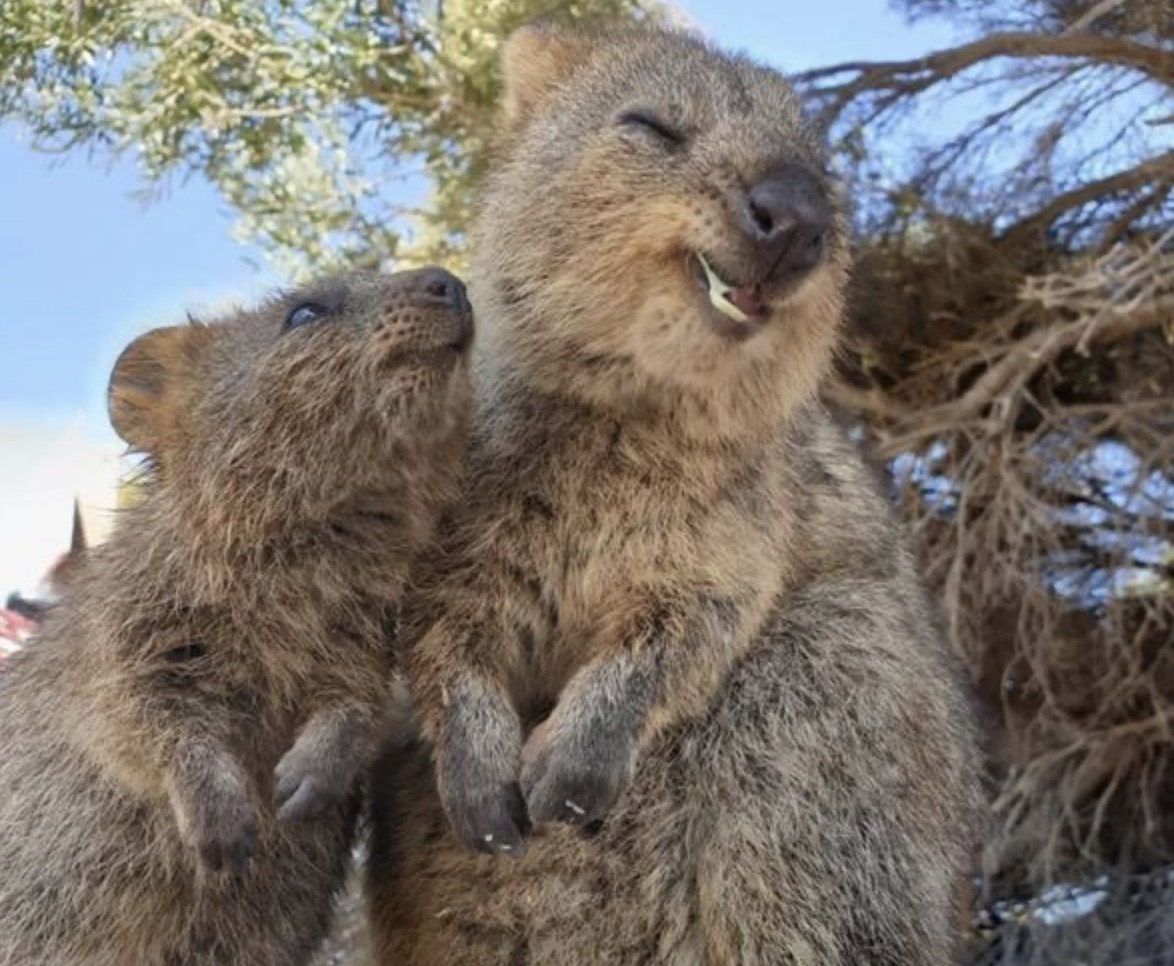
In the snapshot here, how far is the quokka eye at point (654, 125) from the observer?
9.80 feet

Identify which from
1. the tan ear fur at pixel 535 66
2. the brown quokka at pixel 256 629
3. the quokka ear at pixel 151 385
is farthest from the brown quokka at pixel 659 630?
the quokka ear at pixel 151 385

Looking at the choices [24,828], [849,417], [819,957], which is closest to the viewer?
[819,957]

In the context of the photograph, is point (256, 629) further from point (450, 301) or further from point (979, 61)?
point (979, 61)

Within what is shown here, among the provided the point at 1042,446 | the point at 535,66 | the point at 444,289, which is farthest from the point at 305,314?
the point at 1042,446

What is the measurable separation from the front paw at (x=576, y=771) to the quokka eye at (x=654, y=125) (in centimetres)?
109

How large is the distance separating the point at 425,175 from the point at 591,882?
5.77m

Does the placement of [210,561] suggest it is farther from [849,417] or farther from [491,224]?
[849,417]

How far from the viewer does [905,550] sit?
148 inches

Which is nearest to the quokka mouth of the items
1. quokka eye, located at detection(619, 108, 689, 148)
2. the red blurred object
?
quokka eye, located at detection(619, 108, 689, 148)

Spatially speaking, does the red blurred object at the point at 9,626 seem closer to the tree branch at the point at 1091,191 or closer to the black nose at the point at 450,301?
the black nose at the point at 450,301

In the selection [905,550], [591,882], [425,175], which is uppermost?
[425,175]

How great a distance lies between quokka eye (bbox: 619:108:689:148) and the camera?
2986 millimetres

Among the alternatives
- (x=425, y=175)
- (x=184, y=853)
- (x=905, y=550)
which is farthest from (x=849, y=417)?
(x=184, y=853)

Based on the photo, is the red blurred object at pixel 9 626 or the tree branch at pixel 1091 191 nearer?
the red blurred object at pixel 9 626
